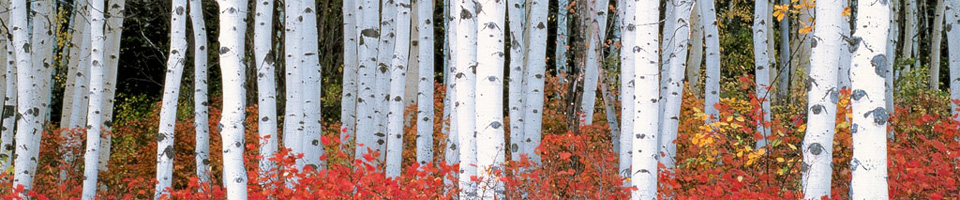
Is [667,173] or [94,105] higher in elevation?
[94,105]

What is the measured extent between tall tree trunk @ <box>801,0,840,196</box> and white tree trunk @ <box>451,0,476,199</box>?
243 centimetres

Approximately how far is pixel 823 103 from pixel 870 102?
1326 millimetres

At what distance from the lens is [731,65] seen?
2038 centimetres

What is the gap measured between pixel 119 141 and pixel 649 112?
14520 mm

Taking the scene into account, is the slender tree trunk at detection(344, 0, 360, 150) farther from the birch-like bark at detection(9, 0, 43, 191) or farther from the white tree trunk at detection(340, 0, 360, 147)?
the birch-like bark at detection(9, 0, 43, 191)

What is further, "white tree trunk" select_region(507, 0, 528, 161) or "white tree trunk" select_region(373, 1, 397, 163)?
"white tree trunk" select_region(373, 1, 397, 163)

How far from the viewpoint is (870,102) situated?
4902 mm

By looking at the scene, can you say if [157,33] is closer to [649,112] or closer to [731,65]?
[731,65]

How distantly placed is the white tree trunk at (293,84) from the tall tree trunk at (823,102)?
16.3 feet

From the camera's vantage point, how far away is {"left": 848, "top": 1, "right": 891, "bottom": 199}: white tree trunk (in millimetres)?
4922

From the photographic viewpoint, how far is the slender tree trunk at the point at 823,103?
20.3 ft

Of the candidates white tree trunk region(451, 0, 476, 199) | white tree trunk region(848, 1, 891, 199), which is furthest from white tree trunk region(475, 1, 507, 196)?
white tree trunk region(848, 1, 891, 199)

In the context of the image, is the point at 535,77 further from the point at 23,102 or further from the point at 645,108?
the point at 23,102

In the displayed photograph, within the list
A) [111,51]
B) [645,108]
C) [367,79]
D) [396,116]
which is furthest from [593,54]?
[111,51]
